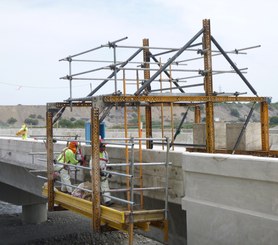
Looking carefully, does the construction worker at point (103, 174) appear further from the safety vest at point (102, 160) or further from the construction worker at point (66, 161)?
the construction worker at point (66, 161)

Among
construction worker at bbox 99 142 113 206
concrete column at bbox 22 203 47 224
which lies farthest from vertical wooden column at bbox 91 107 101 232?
concrete column at bbox 22 203 47 224

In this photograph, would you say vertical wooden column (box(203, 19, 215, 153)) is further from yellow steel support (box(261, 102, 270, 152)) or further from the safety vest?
the safety vest

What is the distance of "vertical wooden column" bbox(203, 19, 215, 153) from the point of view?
32.3 feet

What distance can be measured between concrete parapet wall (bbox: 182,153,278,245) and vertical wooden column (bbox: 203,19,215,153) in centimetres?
179

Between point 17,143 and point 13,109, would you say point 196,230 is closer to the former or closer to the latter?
point 17,143

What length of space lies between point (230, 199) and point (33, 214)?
73.5 ft

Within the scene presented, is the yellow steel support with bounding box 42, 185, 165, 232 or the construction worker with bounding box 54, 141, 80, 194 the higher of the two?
the construction worker with bounding box 54, 141, 80, 194

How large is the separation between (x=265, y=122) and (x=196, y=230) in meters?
3.91

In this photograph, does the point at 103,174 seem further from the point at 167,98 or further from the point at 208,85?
the point at 208,85

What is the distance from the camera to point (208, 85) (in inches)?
393

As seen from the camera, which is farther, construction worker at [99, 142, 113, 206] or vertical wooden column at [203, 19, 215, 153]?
vertical wooden column at [203, 19, 215, 153]

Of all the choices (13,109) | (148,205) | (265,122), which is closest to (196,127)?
(265,122)

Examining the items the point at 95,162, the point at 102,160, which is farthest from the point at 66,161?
the point at 95,162

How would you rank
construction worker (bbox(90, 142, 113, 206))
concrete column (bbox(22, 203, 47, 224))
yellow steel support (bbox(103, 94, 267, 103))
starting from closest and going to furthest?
1. yellow steel support (bbox(103, 94, 267, 103))
2. construction worker (bbox(90, 142, 113, 206))
3. concrete column (bbox(22, 203, 47, 224))
